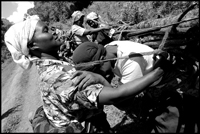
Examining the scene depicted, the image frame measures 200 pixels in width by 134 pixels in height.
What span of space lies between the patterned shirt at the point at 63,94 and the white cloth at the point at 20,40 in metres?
0.19

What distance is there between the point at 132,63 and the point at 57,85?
2.74 feet

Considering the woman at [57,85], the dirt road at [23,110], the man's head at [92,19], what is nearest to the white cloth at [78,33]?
the man's head at [92,19]

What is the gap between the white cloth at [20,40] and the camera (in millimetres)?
1995

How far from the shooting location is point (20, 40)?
6.57 ft

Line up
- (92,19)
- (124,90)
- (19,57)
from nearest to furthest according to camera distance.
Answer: (124,90)
(19,57)
(92,19)

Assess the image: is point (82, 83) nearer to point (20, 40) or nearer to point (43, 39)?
point (43, 39)

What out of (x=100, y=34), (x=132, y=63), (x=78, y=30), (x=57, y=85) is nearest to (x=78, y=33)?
(x=78, y=30)

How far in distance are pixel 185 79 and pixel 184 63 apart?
33cm

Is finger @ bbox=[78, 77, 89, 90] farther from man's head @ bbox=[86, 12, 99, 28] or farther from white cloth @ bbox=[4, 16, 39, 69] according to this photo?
man's head @ bbox=[86, 12, 99, 28]

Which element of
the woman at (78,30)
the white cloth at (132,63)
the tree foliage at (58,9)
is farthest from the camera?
the tree foliage at (58,9)

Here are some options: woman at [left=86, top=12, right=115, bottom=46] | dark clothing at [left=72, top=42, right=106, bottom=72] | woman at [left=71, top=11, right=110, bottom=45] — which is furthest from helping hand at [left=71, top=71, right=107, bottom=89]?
woman at [left=71, top=11, right=110, bottom=45]

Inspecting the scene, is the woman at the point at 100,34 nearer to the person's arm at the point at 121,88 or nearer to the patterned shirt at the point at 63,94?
the patterned shirt at the point at 63,94

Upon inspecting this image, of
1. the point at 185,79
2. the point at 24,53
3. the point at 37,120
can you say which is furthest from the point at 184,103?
the point at 24,53

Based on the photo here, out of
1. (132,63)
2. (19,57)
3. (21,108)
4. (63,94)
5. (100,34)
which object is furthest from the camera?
(21,108)
